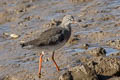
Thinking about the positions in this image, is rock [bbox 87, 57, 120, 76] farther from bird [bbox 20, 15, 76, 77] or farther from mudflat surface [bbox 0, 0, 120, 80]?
bird [bbox 20, 15, 76, 77]

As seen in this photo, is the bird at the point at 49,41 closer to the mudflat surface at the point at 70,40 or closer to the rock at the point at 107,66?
the mudflat surface at the point at 70,40

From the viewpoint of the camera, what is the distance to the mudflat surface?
313 inches

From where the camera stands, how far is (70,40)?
9758mm

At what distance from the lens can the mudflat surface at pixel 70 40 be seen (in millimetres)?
7958

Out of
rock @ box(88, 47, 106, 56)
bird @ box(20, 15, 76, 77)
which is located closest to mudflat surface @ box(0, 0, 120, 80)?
rock @ box(88, 47, 106, 56)

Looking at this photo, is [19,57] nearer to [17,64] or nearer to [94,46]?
[17,64]

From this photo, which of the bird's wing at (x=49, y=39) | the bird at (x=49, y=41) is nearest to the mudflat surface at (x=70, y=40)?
the bird at (x=49, y=41)

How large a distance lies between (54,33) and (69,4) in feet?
17.3

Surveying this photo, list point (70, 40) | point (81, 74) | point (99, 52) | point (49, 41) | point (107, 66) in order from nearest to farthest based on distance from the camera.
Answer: point (81, 74)
point (107, 66)
point (49, 41)
point (99, 52)
point (70, 40)

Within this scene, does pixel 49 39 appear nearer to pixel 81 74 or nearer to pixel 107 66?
pixel 81 74

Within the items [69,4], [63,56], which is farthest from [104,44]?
[69,4]

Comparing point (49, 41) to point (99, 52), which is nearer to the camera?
point (49, 41)

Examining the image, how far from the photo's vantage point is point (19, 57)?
30.1 ft

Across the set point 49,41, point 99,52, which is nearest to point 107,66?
point 99,52
